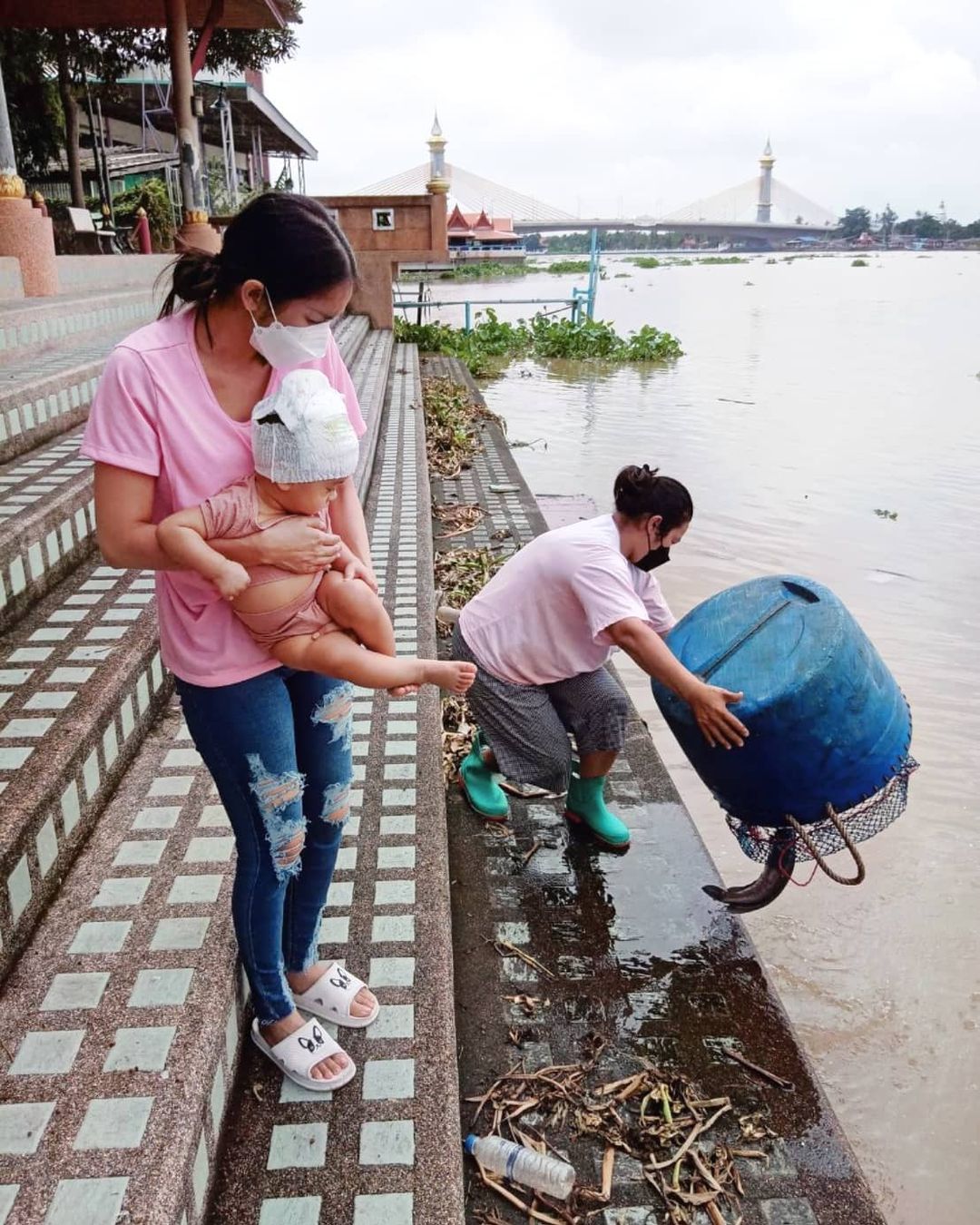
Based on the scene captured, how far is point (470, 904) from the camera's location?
2.56 meters

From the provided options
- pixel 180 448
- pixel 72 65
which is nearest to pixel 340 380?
pixel 180 448

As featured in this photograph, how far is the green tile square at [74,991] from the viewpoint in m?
1.65

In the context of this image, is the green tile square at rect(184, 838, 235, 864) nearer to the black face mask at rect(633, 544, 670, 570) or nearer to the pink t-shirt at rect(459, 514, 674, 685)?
the pink t-shirt at rect(459, 514, 674, 685)

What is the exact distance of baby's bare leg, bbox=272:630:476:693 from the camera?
147 centimetres

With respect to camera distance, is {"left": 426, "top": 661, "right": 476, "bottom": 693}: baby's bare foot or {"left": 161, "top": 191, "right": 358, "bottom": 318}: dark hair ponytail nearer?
{"left": 161, "top": 191, "right": 358, "bottom": 318}: dark hair ponytail

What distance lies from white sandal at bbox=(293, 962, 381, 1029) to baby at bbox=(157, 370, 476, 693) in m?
0.66

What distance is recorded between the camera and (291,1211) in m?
1.50

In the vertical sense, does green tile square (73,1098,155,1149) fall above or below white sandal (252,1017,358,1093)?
above

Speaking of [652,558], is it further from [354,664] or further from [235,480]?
[235,480]

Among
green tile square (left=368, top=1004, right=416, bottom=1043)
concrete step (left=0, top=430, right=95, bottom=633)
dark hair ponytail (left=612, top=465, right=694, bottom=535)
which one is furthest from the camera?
concrete step (left=0, top=430, right=95, bottom=633)

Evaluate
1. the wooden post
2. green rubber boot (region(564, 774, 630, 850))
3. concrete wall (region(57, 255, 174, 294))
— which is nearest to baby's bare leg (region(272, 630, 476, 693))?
green rubber boot (region(564, 774, 630, 850))

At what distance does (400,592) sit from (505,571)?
123cm

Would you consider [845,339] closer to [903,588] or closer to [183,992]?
[903,588]

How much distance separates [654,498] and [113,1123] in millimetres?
1808
